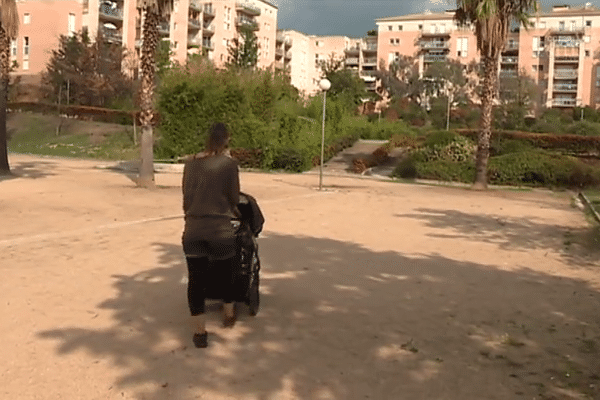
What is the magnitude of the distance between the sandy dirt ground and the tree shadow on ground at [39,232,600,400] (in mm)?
20

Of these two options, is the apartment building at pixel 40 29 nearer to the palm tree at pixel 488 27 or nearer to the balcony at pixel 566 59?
the palm tree at pixel 488 27

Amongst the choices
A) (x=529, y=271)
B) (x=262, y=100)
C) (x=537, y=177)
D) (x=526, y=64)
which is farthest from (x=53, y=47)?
(x=529, y=271)

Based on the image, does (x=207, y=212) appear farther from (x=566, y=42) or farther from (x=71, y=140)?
(x=566, y=42)

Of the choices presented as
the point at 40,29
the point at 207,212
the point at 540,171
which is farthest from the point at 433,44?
the point at 207,212

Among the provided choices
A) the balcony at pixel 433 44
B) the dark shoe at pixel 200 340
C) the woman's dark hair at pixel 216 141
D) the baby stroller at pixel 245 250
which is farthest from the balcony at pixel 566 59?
the dark shoe at pixel 200 340

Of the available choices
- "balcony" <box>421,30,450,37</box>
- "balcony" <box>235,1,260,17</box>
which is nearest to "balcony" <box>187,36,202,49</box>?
"balcony" <box>235,1,260,17</box>

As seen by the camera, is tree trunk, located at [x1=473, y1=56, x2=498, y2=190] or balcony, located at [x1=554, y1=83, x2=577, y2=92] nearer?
tree trunk, located at [x1=473, y1=56, x2=498, y2=190]

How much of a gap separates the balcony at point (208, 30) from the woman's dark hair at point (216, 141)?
74816 mm

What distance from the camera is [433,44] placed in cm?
9069

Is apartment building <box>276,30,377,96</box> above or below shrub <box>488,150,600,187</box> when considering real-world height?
above

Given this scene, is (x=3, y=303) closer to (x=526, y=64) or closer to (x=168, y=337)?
(x=168, y=337)

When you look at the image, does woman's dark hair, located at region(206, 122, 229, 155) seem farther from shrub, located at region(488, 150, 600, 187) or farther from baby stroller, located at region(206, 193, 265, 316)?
shrub, located at region(488, 150, 600, 187)

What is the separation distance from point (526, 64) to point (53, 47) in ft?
179

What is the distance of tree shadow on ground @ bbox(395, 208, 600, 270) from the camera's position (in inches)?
444
